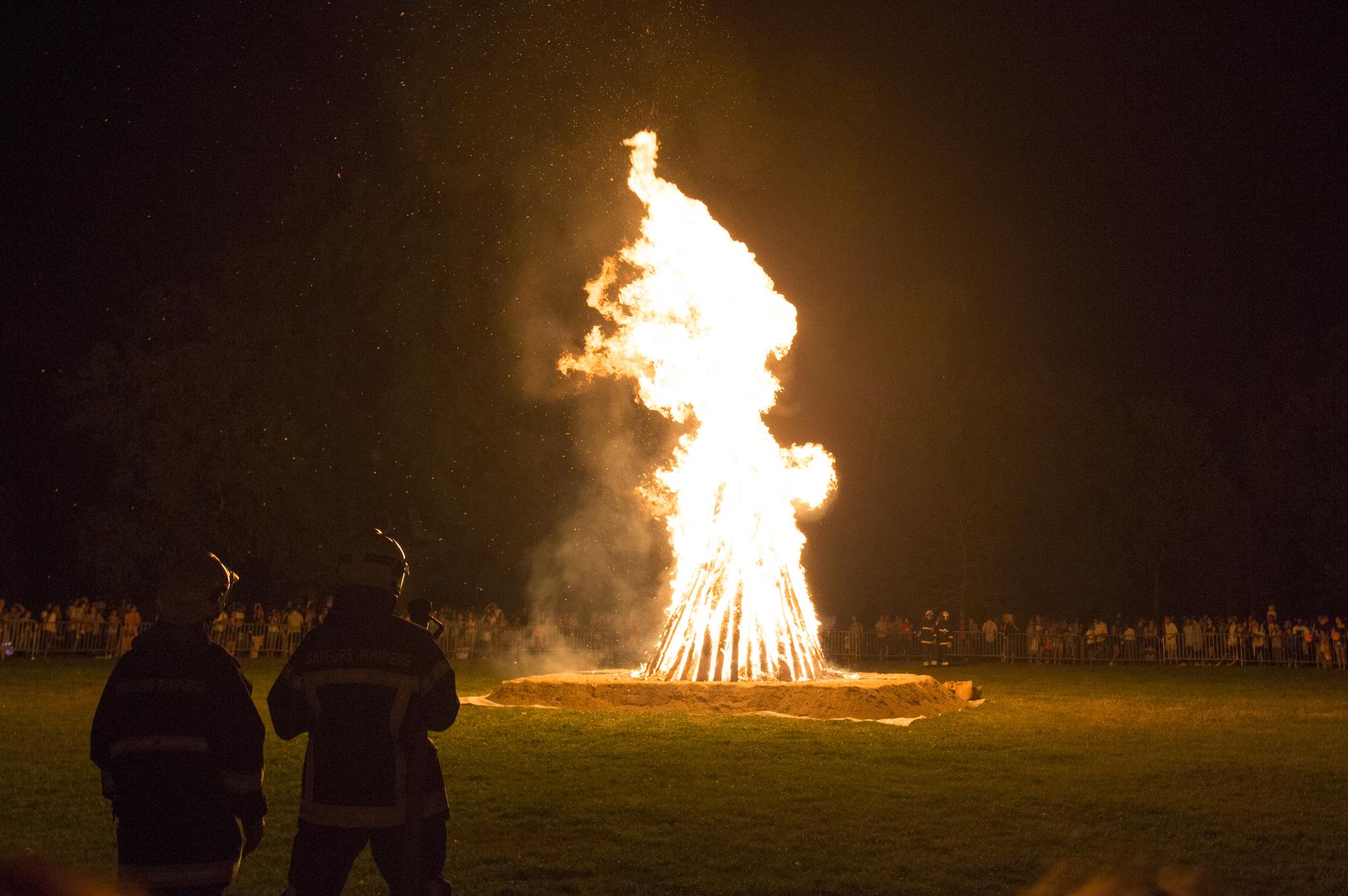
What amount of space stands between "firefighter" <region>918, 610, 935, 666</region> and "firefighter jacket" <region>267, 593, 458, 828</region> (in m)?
25.8

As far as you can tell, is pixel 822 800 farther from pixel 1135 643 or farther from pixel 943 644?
pixel 1135 643

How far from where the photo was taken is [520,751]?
1226cm

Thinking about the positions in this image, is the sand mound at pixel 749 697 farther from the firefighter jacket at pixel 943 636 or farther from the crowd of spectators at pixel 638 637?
the firefighter jacket at pixel 943 636

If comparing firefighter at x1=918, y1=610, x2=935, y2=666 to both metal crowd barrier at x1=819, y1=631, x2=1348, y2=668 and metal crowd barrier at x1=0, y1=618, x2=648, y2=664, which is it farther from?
metal crowd barrier at x1=0, y1=618, x2=648, y2=664

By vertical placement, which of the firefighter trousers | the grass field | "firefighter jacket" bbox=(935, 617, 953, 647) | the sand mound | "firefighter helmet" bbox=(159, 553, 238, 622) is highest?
"firefighter helmet" bbox=(159, 553, 238, 622)

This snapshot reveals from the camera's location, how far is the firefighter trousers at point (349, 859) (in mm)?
4398

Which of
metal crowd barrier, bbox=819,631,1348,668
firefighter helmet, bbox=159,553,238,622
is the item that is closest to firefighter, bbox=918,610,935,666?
metal crowd barrier, bbox=819,631,1348,668

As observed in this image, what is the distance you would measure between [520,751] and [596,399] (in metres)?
23.6

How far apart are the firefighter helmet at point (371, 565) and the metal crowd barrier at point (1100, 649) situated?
26689 mm

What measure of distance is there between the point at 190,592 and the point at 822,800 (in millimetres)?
6489

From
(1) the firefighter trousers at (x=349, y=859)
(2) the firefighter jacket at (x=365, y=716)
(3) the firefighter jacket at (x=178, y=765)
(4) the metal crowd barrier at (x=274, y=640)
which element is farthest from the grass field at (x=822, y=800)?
(4) the metal crowd barrier at (x=274, y=640)

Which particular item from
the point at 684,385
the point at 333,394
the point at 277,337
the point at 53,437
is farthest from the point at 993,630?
the point at 53,437

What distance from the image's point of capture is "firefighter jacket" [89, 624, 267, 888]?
4172mm

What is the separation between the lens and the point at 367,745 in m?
4.48
